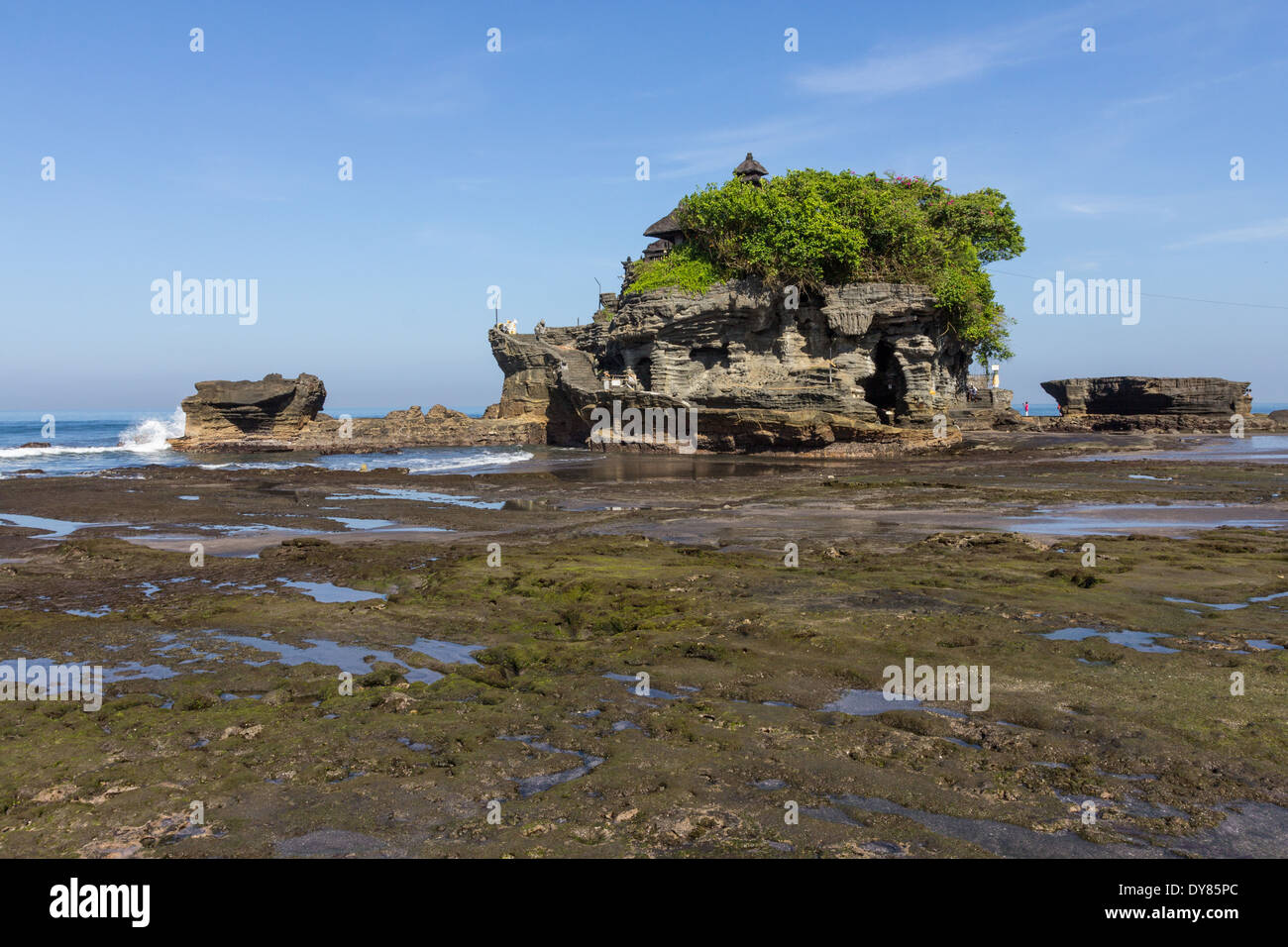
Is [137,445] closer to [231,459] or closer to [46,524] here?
[231,459]

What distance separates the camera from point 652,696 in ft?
21.5

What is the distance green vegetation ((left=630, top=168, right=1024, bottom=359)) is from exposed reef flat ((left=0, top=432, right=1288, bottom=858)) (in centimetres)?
2469

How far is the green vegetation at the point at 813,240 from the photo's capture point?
37.3 meters

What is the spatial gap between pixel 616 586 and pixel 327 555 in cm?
548

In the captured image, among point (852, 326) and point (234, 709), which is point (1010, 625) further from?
point (852, 326)

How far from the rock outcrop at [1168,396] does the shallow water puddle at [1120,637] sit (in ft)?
183

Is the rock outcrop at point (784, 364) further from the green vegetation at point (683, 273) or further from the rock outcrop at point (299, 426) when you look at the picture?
the rock outcrop at point (299, 426)

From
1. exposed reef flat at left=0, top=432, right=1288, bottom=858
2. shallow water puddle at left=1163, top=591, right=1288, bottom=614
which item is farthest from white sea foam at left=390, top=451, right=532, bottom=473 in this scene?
Result: shallow water puddle at left=1163, top=591, right=1288, bottom=614

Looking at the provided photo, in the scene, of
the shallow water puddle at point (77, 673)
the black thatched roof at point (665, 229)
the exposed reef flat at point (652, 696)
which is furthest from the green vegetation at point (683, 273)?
the shallow water puddle at point (77, 673)

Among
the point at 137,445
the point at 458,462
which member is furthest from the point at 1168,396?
the point at 137,445

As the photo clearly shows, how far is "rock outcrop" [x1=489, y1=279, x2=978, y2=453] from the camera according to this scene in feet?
120

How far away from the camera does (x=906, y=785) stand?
4.91 m

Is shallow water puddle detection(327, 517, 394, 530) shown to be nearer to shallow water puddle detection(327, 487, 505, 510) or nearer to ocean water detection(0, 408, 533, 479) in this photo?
shallow water puddle detection(327, 487, 505, 510)
